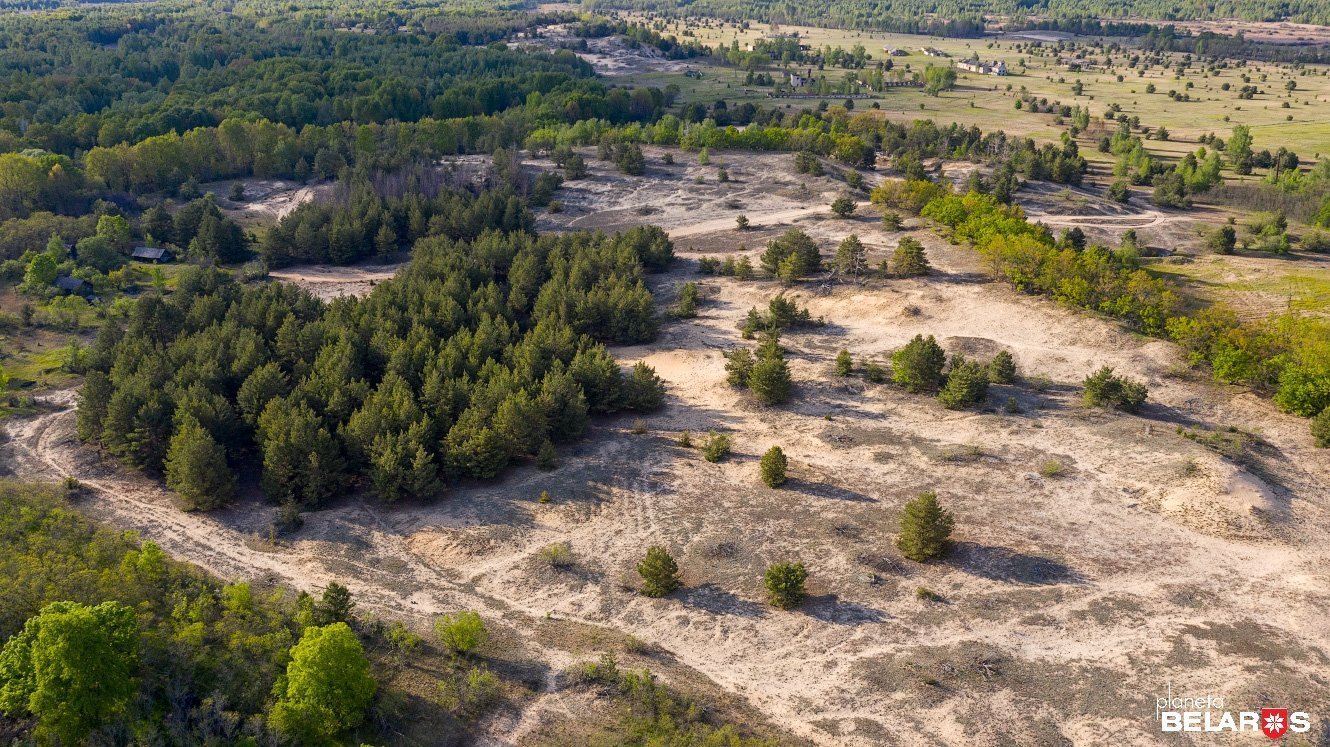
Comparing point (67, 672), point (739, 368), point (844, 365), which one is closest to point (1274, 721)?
point (844, 365)

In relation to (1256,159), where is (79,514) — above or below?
below

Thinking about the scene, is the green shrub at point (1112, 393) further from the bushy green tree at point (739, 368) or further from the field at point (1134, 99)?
the field at point (1134, 99)

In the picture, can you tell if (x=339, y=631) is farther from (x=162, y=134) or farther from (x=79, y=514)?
(x=162, y=134)

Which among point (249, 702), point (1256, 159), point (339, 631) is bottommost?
point (249, 702)

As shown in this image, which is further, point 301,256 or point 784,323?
point 301,256

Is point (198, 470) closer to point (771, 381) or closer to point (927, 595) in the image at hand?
point (771, 381)

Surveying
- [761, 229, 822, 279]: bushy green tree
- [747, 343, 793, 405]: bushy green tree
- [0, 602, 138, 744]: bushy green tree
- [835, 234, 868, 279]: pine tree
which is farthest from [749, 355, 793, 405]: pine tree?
[0, 602, 138, 744]: bushy green tree

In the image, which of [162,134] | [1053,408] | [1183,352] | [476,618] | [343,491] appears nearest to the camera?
[476,618]

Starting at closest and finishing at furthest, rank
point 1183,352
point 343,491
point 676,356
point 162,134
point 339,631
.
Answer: point 339,631 < point 343,491 < point 1183,352 < point 676,356 < point 162,134

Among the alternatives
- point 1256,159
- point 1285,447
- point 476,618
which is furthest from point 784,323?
point 1256,159
